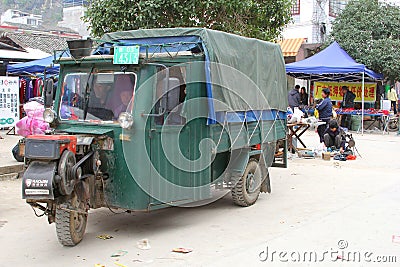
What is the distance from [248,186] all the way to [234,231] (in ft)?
4.99

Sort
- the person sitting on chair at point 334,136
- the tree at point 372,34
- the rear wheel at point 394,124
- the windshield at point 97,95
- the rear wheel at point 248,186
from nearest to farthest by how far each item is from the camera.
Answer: the windshield at point 97,95
the rear wheel at point 248,186
the person sitting on chair at point 334,136
the tree at point 372,34
the rear wheel at point 394,124

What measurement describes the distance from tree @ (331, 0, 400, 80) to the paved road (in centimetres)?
1217

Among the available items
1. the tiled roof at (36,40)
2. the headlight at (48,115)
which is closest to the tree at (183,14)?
the headlight at (48,115)

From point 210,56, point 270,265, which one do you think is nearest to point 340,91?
point 210,56

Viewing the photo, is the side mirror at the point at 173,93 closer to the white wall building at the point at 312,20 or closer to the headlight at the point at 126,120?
the headlight at the point at 126,120

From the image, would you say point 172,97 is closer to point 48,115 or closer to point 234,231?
point 48,115

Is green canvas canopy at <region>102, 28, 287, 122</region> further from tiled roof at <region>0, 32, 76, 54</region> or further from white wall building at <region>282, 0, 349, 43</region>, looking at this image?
white wall building at <region>282, 0, 349, 43</region>

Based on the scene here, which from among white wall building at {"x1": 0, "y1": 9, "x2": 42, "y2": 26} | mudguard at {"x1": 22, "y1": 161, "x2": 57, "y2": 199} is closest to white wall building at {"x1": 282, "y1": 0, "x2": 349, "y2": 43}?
mudguard at {"x1": 22, "y1": 161, "x2": 57, "y2": 199}

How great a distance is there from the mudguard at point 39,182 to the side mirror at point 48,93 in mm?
1604

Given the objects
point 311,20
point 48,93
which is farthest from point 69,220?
point 311,20

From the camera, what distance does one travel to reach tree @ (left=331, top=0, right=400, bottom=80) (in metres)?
20.1

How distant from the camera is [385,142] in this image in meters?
16.6

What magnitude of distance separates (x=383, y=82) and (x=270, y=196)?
15000 mm

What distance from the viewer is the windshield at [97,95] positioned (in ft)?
19.4
